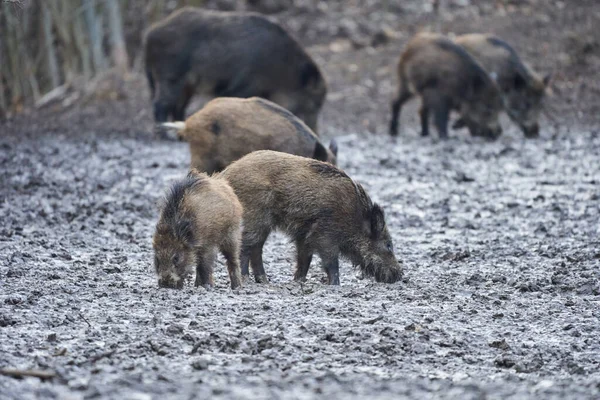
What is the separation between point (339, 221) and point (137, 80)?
13.7m

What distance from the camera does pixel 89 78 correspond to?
63.5ft

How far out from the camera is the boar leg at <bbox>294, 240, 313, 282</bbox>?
6.88 meters

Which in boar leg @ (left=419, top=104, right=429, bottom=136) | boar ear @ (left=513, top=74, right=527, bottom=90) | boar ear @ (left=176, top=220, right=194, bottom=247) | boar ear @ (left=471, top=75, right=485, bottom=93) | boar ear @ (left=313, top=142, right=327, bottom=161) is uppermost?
boar ear @ (left=176, top=220, right=194, bottom=247)

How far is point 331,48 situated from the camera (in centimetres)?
2125

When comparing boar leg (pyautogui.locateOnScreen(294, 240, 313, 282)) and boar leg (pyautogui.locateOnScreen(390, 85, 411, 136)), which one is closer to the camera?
boar leg (pyautogui.locateOnScreen(294, 240, 313, 282))

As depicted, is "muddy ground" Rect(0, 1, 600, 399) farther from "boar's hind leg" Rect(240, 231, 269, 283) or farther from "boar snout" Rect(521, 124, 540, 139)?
"boar snout" Rect(521, 124, 540, 139)

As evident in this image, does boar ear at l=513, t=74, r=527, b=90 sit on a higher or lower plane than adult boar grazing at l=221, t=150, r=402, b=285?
lower

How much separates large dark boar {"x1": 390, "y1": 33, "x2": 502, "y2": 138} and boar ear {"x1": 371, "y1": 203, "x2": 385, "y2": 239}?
8284mm

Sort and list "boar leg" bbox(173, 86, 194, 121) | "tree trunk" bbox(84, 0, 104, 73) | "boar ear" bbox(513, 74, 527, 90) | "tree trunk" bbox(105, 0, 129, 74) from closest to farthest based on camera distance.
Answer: "boar leg" bbox(173, 86, 194, 121)
"boar ear" bbox(513, 74, 527, 90)
"tree trunk" bbox(105, 0, 129, 74)
"tree trunk" bbox(84, 0, 104, 73)

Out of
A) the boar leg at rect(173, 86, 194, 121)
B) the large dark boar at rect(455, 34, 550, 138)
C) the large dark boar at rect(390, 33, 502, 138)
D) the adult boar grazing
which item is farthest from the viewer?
the large dark boar at rect(455, 34, 550, 138)

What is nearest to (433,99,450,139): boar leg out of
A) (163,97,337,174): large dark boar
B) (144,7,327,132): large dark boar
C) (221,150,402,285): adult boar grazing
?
(144,7,327,132): large dark boar

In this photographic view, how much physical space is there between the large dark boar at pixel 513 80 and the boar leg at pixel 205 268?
988 cm

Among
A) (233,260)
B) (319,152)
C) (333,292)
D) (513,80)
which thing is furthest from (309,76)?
(333,292)

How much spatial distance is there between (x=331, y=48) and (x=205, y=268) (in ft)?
50.2
